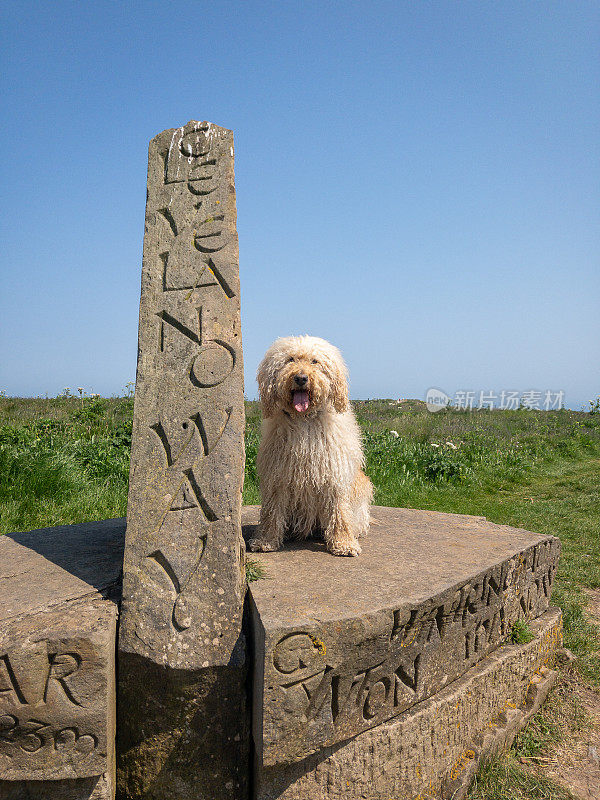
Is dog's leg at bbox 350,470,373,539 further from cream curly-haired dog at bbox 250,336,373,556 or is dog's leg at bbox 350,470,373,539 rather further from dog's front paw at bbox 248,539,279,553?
dog's front paw at bbox 248,539,279,553

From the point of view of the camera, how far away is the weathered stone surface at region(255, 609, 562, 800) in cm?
280

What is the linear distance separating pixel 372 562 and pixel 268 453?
96cm

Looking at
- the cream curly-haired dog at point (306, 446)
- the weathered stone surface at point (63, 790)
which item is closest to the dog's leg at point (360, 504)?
the cream curly-haired dog at point (306, 446)

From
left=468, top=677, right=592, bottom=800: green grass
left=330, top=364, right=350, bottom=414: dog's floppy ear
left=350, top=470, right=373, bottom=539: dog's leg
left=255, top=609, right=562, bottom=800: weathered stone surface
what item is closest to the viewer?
left=255, top=609, right=562, bottom=800: weathered stone surface

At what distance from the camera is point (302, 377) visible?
11.2 feet

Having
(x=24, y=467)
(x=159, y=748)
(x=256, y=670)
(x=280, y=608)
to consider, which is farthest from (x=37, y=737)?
(x=24, y=467)

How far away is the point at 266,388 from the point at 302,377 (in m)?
0.30

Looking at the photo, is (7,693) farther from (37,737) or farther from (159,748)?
(159,748)

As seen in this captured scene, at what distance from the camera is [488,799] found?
321cm

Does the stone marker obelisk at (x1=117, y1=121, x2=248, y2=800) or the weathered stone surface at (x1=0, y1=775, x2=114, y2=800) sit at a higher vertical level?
the stone marker obelisk at (x1=117, y1=121, x2=248, y2=800)

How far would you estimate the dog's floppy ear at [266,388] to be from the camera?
3.56 metres

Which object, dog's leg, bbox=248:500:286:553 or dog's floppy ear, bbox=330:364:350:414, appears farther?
dog's leg, bbox=248:500:286:553

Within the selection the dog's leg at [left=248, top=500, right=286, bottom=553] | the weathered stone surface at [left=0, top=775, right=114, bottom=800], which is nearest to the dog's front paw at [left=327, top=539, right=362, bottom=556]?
the dog's leg at [left=248, top=500, right=286, bottom=553]

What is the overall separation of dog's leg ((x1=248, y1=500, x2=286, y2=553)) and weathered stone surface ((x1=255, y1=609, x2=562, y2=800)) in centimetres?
124
